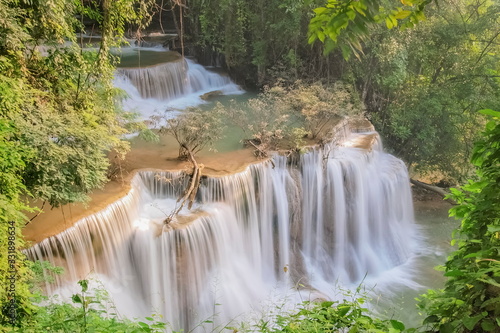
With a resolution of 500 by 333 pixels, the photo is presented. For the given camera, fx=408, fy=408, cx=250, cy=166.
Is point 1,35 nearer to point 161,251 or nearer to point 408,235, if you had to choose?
point 161,251

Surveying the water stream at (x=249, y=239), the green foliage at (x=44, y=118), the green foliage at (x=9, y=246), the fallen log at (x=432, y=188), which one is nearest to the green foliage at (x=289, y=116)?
the water stream at (x=249, y=239)

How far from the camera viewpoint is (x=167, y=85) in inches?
541

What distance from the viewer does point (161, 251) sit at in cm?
673

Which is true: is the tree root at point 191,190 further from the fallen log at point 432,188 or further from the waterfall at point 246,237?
the fallen log at point 432,188

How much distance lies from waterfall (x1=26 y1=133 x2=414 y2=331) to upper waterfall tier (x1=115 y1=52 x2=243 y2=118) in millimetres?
4491

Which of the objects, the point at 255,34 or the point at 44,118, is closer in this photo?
the point at 44,118

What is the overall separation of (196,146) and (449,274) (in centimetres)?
704

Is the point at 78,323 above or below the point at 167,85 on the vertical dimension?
below

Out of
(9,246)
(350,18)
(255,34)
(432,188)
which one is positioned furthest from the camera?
(255,34)

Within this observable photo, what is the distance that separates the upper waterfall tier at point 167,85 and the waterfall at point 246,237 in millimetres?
4491

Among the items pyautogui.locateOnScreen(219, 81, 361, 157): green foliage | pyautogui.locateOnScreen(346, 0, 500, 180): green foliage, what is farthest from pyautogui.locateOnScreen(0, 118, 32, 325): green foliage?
pyautogui.locateOnScreen(346, 0, 500, 180): green foliage

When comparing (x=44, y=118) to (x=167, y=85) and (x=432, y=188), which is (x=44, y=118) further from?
(x=432, y=188)

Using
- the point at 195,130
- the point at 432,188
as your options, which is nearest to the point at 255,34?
the point at 195,130

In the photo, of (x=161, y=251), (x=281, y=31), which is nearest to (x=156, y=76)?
(x=281, y=31)
